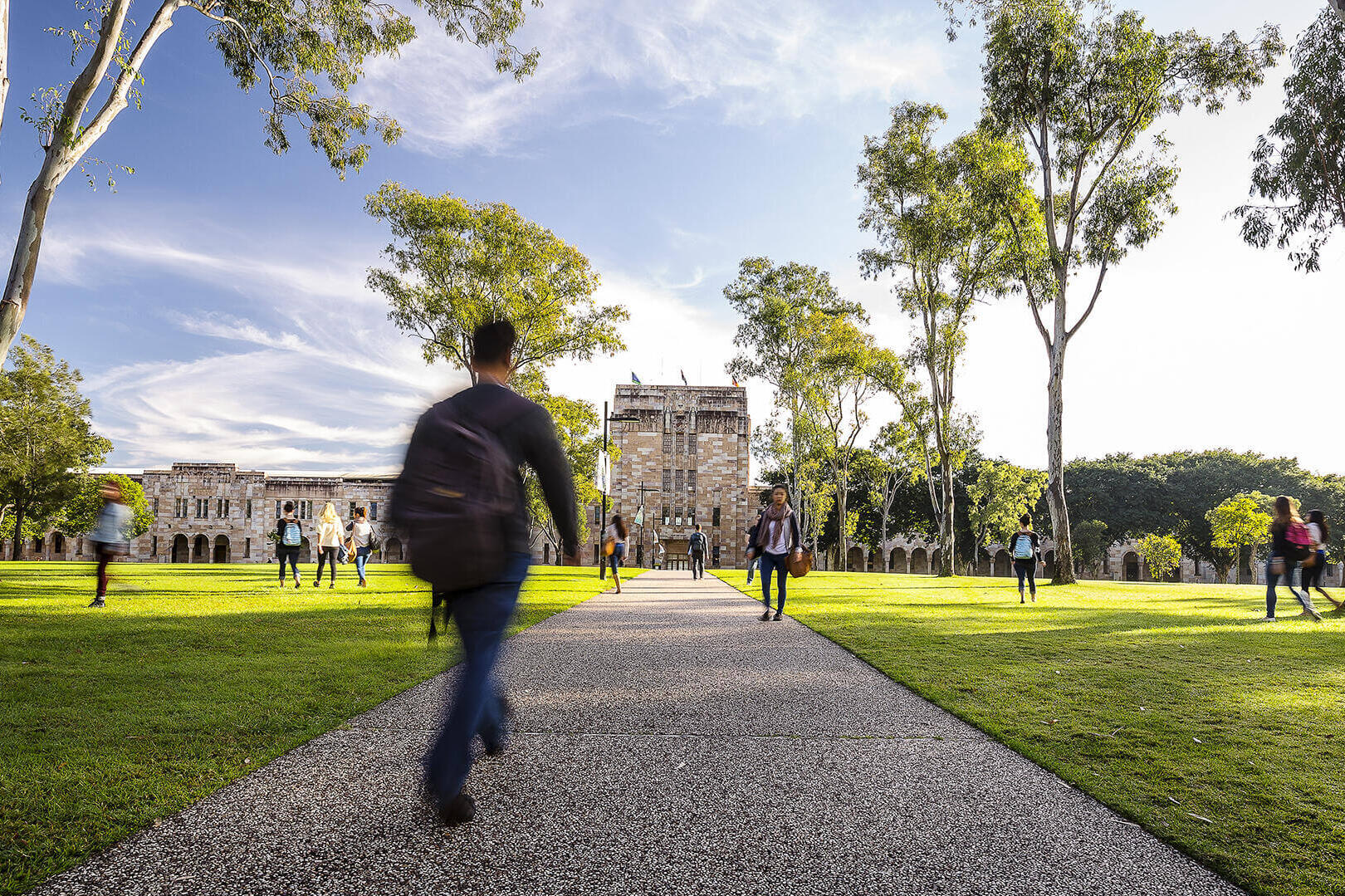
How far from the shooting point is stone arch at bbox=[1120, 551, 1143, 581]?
75.6 meters

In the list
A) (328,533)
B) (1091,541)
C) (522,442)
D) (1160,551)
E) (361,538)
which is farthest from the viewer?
(1091,541)

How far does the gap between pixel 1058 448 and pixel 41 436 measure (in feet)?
139

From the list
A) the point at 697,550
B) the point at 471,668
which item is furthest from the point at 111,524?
the point at 697,550

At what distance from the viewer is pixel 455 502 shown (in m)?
3.02

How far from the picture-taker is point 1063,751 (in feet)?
13.6

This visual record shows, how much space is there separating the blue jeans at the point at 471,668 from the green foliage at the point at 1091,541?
2530 inches

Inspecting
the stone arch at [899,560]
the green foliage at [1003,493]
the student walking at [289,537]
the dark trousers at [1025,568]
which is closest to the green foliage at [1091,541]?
the green foliage at [1003,493]

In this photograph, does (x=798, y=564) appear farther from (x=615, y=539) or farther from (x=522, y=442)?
(x=522, y=442)

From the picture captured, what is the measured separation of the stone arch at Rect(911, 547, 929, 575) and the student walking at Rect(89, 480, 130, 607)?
75765mm

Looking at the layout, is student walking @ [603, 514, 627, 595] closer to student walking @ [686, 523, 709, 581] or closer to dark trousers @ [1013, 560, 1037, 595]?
student walking @ [686, 523, 709, 581]

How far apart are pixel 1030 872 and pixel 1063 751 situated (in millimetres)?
1713

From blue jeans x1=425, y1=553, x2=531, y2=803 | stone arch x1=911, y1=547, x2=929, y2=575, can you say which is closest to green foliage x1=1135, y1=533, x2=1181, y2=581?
stone arch x1=911, y1=547, x2=929, y2=575

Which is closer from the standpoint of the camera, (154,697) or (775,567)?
(154,697)

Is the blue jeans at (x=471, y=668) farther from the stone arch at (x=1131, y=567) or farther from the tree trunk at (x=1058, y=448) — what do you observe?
the stone arch at (x=1131, y=567)
